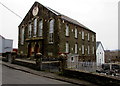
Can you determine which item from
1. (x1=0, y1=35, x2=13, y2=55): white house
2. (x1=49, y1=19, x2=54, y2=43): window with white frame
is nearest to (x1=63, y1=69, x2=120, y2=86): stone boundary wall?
(x1=49, y1=19, x2=54, y2=43): window with white frame

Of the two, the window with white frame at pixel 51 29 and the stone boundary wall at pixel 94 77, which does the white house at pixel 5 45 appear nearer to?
the window with white frame at pixel 51 29

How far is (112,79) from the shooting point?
1080 cm

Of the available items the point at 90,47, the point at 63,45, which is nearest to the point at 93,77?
the point at 63,45

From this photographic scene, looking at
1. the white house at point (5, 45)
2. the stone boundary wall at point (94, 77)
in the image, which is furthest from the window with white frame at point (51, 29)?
the white house at point (5, 45)

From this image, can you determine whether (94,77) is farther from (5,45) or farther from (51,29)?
(5,45)

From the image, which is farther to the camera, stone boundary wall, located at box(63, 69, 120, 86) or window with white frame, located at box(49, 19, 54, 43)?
window with white frame, located at box(49, 19, 54, 43)

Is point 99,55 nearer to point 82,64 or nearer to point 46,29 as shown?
point 46,29

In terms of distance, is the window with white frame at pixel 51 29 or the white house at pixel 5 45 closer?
the window with white frame at pixel 51 29

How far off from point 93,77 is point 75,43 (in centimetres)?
1922

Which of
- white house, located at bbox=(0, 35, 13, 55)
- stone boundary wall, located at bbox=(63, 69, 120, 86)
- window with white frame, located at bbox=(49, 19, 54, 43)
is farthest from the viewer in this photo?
white house, located at bbox=(0, 35, 13, 55)

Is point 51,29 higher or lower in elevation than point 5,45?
higher

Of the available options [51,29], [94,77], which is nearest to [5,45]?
[51,29]

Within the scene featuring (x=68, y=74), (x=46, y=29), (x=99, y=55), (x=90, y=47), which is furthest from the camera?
(x=99, y=55)

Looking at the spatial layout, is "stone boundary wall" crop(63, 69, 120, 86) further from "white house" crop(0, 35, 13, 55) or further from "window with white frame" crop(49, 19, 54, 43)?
"white house" crop(0, 35, 13, 55)
